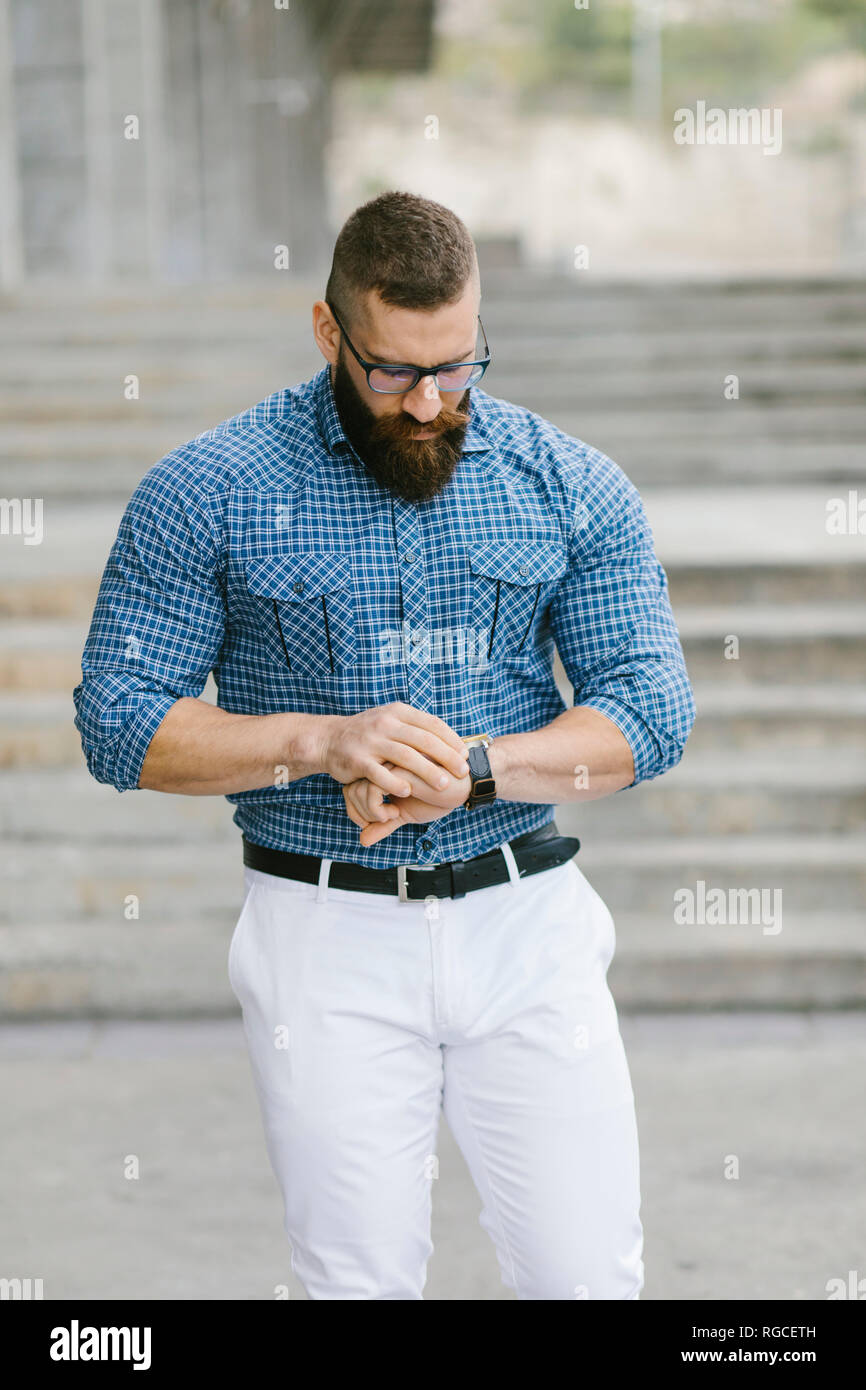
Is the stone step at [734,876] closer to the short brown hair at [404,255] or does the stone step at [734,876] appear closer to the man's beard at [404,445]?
the man's beard at [404,445]

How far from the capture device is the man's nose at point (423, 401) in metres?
2.03

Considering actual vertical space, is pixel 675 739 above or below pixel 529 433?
below

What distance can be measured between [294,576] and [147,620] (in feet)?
0.70

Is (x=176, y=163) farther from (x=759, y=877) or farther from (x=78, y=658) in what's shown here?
(x=759, y=877)

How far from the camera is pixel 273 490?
7.09 feet

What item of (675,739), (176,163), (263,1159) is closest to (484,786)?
(675,739)

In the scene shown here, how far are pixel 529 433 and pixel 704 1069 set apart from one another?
252 centimetres

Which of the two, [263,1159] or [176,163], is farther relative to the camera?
[176,163]

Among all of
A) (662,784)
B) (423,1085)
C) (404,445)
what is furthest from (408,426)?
(662,784)

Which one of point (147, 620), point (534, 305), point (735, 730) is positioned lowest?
point (735, 730)

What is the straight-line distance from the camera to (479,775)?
78.7 inches

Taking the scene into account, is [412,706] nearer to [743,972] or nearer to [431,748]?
[431,748]

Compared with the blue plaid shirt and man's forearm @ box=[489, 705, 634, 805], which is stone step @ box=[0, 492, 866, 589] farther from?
man's forearm @ box=[489, 705, 634, 805]

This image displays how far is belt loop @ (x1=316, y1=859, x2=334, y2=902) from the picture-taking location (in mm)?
2176
